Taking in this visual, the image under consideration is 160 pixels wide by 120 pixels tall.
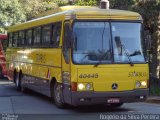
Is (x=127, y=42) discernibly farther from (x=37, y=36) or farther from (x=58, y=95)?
(x=37, y=36)

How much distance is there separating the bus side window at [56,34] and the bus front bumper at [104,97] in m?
2.28

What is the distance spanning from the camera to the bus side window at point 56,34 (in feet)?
47.7

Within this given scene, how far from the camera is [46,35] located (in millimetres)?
16047

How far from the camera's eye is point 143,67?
44.4 ft

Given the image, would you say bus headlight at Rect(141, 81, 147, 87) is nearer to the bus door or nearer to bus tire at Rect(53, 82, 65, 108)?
the bus door

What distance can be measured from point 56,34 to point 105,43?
6.81 ft

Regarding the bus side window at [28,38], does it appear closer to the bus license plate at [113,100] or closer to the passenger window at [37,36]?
the passenger window at [37,36]

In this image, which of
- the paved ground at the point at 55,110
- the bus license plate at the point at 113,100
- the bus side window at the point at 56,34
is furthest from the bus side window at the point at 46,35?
the bus license plate at the point at 113,100

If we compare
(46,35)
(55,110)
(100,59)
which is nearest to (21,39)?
(46,35)

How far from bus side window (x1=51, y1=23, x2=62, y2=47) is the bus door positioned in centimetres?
65

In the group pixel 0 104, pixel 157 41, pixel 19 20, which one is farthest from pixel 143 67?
pixel 19 20

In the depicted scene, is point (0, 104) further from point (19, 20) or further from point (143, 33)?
point (19, 20)

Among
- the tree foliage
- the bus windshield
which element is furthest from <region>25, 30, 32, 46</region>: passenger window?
the tree foliage

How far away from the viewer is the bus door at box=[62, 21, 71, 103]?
43.6 feet
